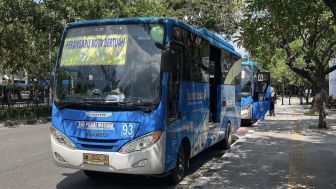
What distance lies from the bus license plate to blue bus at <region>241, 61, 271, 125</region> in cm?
1468

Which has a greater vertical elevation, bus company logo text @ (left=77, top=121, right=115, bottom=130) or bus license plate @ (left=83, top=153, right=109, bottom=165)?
bus company logo text @ (left=77, top=121, right=115, bottom=130)

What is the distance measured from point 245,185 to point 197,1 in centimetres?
3500

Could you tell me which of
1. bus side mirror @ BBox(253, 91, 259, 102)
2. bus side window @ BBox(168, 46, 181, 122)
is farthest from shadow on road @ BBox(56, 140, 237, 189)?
bus side mirror @ BBox(253, 91, 259, 102)

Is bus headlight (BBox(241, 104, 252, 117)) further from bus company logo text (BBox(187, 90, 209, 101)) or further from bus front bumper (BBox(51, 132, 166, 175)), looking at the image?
bus front bumper (BBox(51, 132, 166, 175))

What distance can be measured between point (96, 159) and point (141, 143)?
78 cm

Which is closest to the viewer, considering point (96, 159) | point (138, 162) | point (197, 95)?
point (138, 162)

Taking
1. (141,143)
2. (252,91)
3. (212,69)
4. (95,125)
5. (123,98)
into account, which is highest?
(212,69)

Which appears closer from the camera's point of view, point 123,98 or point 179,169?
point 123,98

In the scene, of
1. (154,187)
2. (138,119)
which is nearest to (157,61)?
(138,119)

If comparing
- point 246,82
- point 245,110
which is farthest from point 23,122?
point 246,82

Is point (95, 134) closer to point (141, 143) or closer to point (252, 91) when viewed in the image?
point (141, 143)

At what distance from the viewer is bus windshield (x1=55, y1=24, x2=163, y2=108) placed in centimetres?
759

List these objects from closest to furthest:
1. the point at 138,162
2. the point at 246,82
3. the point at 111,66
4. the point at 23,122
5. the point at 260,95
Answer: the point at 138,162 < the point at 111,66 < the point at 246,82 < the point at 23,122 < the point at 260,95

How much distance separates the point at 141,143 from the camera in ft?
24.1
